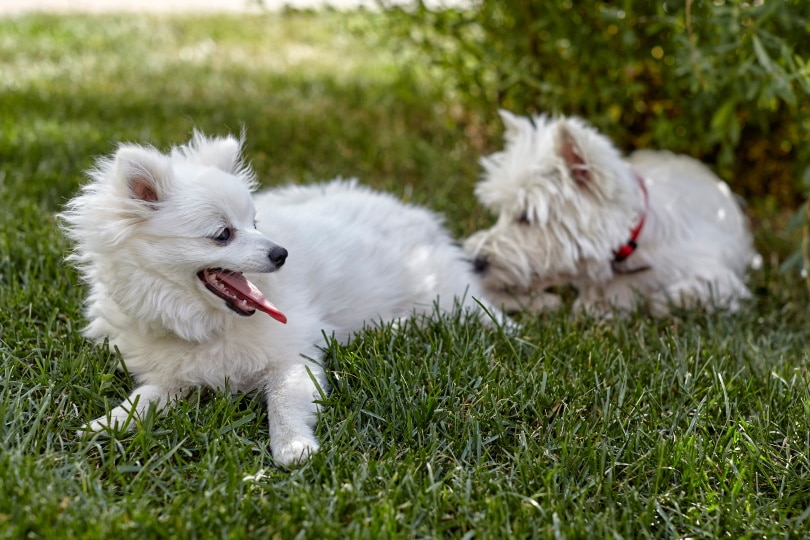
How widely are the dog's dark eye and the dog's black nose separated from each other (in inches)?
6.4

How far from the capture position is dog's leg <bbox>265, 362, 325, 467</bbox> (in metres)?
2.68

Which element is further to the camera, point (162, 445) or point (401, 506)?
point (162, 445)

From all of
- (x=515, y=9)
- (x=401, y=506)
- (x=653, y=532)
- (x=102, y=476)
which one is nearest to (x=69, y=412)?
(x=102, y=476)

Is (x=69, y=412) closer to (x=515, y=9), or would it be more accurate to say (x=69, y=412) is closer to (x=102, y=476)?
(x=102, y=476)

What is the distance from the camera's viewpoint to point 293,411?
2.85 meters

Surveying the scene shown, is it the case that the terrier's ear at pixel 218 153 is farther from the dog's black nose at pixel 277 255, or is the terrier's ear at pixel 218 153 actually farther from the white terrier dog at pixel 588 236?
the white terrier dog at pixel 588 236

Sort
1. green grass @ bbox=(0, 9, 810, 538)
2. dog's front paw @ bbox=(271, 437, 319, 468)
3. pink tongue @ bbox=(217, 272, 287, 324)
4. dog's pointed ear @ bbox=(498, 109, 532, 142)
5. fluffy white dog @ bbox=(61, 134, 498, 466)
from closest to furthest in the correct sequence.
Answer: green grass @ bbox=(0, 9, 810, 538)
dog's front paw @ bbox=(271, 437, 319, 468)
fluffy white dog @ bbox=(61, 134, 498, 466)
pink tongue @ bbox=(217, 272, 287, 324)
dog's pointed ear @ bbox=(498, 109, 532, 142)

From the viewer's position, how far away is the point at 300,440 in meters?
2.72

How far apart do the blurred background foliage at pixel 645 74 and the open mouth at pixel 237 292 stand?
8.92 ft

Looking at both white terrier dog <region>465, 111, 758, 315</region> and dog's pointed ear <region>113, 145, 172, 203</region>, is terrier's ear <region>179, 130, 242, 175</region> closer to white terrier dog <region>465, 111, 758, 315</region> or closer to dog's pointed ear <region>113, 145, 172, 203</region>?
dog's pointed ear <region>113, 145, 172, 203</region>

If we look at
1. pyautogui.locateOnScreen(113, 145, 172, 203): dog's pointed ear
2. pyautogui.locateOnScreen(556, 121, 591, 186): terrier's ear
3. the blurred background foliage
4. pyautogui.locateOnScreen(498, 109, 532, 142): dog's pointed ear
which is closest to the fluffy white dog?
pyautogui.locateOnScreen(113, 145, 172, 203): dog's pointed ear

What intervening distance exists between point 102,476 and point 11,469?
0.94 feet

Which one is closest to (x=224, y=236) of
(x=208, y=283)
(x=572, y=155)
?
(x=208, y=283)

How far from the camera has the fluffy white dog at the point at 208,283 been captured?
279cm
